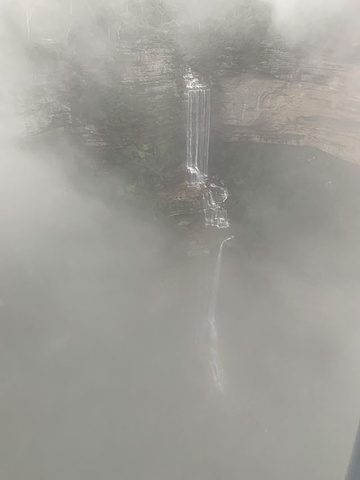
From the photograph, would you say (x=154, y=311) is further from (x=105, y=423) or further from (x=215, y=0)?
(x=215, y=0)

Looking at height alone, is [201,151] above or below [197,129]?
below

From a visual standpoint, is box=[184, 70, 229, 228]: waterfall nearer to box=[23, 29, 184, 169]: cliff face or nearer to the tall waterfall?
the tall waterfall

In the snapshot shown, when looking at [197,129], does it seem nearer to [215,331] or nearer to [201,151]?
[201,151]

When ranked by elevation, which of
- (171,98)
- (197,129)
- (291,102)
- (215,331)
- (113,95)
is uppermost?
(113,95)

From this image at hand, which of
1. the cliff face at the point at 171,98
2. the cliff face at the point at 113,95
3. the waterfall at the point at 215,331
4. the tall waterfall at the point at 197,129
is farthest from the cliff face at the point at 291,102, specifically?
the waterfall at the point at 215,331

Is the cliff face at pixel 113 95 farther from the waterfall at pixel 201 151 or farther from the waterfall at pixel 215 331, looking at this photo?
the waterfall at pixel 215 331

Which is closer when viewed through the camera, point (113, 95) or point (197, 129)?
point (113, 95)

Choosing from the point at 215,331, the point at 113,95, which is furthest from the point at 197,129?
the point at 215,331

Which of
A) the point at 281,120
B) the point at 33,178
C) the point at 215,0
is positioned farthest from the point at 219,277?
the point at 215,0
